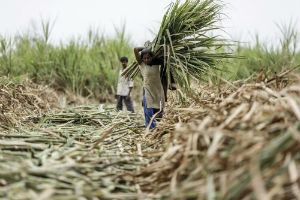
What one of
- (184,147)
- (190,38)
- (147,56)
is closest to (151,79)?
(147,56)

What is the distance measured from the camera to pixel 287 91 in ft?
4.45

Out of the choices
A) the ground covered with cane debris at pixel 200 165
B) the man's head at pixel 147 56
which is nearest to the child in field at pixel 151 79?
the man's head at pixel 147 56

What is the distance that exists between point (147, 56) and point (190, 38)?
48 cm

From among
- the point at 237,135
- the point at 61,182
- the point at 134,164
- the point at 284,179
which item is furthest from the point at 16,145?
the point at 284,179

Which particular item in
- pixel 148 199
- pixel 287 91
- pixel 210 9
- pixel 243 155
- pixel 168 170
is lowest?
pixel 148 199

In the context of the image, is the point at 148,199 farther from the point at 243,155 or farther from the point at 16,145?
the point at 16,145

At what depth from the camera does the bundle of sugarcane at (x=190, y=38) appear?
2.40 m

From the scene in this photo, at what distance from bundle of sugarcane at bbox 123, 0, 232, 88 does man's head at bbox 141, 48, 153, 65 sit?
2.2 inches

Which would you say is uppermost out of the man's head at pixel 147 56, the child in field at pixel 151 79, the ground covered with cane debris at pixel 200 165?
the man's head at pixel 147 56

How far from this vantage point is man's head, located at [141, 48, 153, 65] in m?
2.52

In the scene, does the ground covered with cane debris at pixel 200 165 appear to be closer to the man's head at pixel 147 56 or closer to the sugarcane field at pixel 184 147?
the sugarcane field at pixel 184 147

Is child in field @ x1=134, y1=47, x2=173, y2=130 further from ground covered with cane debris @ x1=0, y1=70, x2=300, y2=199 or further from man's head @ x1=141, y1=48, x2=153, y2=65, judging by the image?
ground covered with cane debris @ x1=0, y1=70, x2=300, y2=199

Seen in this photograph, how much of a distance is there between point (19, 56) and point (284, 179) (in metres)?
6.27

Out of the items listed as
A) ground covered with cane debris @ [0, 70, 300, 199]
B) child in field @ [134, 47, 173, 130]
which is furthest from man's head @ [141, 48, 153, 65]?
ground covered with cane debris @ [0, 70, 300, 199]
